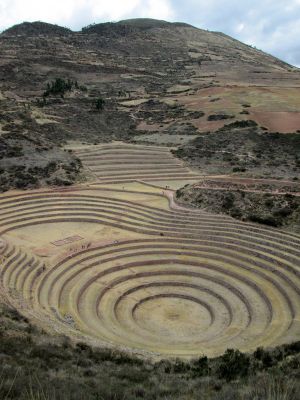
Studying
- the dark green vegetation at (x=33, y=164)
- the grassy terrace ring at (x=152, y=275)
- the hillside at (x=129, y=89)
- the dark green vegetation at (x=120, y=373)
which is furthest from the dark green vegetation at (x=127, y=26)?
the dark green vegetation at (x=120, y=373)

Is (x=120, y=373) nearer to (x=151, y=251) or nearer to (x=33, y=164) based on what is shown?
(x=151, y=251)

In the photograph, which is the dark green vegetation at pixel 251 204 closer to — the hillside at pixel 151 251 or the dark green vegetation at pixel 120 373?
the hillside at pixel 151 251

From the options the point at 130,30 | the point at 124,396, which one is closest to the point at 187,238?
the point at 124,396

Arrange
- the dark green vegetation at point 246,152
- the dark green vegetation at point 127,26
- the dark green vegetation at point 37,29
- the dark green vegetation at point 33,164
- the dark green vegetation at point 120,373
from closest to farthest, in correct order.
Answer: the dark green vegetation at point 120,373 < the dark green vegetation at point 33,164 < the dark green vegetation at point 246,152 < the dark green vegetation at point 37,29 < the dark green vegetation at point 127,26

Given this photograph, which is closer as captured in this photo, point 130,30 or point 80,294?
point 80,294

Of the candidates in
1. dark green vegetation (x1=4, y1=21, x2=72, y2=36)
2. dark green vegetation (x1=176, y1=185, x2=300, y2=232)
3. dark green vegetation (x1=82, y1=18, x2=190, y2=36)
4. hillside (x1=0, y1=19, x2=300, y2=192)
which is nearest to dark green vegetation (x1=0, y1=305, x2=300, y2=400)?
dark green vegetation (x1=176, y1=185, x2=300, y2=232)

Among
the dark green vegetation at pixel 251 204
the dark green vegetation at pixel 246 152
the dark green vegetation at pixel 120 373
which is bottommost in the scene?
the dark green vegetation at pixel 120 373

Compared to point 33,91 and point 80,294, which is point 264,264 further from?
point 33,91
